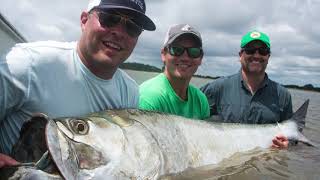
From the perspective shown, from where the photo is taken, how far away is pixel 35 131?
9.43 feet

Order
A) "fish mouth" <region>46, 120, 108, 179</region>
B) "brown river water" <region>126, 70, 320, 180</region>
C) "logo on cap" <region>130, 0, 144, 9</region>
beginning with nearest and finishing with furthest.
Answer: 1. "fish mouth" <region>46, 120, 108, 179</region>
2. "logo on cap" <region>130, 0, 144, 9</region>
3. "brown river water" <region>126, 70, 320, 180</region>

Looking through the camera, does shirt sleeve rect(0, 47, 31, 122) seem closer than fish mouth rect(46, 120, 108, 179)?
No

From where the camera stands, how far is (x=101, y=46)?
12.8 feet

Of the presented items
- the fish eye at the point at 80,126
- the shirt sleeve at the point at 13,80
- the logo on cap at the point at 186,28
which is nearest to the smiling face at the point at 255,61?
the logo on cap at the point at 186,28

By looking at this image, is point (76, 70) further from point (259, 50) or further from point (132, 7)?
point (259, 50)

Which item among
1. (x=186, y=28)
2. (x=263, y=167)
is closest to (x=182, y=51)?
(x=186, y=28)

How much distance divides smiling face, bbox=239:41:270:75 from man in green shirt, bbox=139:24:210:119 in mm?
1682

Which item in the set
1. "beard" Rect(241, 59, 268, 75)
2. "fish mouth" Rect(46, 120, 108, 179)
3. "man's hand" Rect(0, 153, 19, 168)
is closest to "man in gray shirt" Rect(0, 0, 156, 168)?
"man's hand" Rect(0, 153, 19, 168)

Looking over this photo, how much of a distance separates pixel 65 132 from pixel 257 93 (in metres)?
5.40

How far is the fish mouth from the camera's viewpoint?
8.27 ft

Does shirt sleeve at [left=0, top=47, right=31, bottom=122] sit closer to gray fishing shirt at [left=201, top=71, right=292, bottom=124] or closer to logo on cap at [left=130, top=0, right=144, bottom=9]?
logo on cap at [left=130, top=0, right=144, bottom=9]

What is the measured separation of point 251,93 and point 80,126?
5.21m

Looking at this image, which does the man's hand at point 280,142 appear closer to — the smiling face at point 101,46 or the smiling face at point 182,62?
the smiling face at point 182,62

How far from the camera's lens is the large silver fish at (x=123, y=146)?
258 cm
